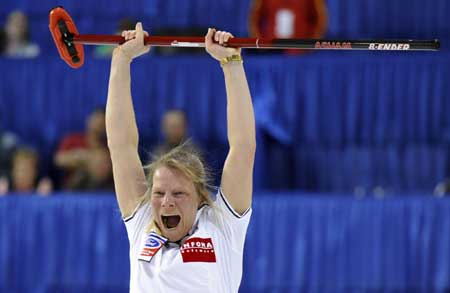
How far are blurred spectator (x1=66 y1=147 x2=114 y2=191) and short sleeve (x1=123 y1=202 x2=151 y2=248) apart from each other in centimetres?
424

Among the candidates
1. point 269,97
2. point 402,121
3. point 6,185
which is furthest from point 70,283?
point 402,121

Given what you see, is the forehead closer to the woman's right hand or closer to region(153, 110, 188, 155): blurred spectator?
the woman's right hand

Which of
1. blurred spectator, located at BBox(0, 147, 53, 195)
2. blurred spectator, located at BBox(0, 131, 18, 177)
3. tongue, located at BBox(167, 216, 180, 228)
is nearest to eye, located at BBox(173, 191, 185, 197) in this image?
tongue, located at BBox(167, 216, 180, 228)

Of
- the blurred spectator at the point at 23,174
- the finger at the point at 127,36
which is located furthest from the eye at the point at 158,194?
the blurred spectator at the point at 23,174

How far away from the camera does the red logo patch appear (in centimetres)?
457

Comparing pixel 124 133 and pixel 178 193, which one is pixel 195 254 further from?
pixel 124 133

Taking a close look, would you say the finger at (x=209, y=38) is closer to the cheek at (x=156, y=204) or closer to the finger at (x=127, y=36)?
the finger at (x=127, y=36)

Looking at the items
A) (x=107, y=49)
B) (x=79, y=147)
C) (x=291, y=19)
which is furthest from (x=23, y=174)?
(x=291, y=19)

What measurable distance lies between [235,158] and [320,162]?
507cm

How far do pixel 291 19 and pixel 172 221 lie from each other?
219 inches

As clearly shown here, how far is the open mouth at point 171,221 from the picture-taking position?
185 inches

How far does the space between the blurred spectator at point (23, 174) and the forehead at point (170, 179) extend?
177 inches

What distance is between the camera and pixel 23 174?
917cm

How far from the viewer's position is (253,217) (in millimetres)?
8195
